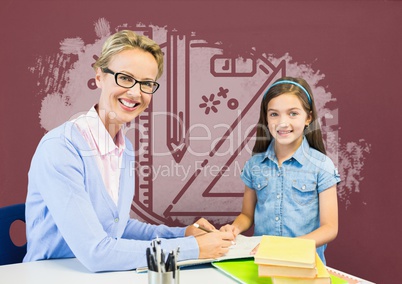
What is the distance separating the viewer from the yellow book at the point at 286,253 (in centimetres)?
117

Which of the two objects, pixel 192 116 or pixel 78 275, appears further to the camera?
pixel 192 116

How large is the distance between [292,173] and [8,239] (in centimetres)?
108

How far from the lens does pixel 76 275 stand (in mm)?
1344

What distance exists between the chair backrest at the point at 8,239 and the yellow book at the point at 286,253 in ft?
2.96

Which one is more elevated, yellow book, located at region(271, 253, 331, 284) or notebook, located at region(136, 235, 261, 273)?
notebook, located at region(136, 235, 261, 273)

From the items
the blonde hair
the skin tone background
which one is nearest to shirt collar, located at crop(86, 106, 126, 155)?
the blonde hair

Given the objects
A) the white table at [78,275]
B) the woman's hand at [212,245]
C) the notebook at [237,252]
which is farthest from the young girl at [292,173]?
the white table at [78,275]

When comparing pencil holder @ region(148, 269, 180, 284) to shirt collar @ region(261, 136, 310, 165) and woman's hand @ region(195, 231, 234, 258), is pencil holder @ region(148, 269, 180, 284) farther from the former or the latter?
shirt collar @ region(261, 136, 310, 165)

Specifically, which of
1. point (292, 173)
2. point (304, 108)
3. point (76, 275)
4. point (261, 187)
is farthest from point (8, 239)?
point (304, 108)

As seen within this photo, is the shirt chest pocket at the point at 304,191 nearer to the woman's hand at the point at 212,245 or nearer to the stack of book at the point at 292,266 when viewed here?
the woman's hand at the point at 212,245

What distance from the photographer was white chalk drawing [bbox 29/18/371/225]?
233cm

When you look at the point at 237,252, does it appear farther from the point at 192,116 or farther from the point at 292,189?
the point at 192,116

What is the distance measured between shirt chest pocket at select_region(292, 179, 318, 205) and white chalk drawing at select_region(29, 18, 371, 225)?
53cm

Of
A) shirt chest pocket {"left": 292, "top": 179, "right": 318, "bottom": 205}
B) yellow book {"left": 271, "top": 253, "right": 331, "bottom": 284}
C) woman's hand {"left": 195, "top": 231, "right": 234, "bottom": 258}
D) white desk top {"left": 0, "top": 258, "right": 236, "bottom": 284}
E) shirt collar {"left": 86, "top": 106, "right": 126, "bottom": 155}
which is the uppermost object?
shirt collar {"left": 86, "top": 106, "right": 126, "bottom": 155}
